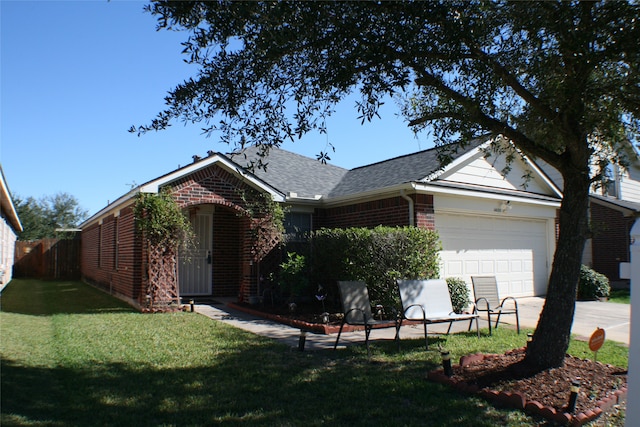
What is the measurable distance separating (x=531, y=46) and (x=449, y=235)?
265 inches

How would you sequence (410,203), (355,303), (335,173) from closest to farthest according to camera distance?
1. (355,303)
2. (410,203)
3. (335,173)

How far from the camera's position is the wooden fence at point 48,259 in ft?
81.2

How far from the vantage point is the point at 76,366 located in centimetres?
609

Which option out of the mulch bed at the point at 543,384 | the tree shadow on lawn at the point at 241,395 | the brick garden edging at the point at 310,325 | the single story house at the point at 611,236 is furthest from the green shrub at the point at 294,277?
the single story house at the point at 611,236

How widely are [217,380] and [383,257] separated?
202 inches

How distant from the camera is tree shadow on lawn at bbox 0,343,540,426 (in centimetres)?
435

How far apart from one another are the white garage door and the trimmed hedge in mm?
1863

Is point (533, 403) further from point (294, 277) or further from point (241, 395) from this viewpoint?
point (294, 277)

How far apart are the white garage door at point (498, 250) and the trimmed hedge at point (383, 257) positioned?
73.3 inches

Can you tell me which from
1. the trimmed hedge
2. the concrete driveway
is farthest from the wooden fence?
the concrete driveway

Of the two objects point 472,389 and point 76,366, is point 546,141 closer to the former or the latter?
point 472,389

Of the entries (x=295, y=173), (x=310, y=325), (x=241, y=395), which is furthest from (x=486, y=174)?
(x=241, y=395)

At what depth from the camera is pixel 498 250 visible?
1370 cm

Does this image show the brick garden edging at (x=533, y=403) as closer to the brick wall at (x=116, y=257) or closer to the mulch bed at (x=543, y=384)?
the mulch bed at (x=543, y=384)
